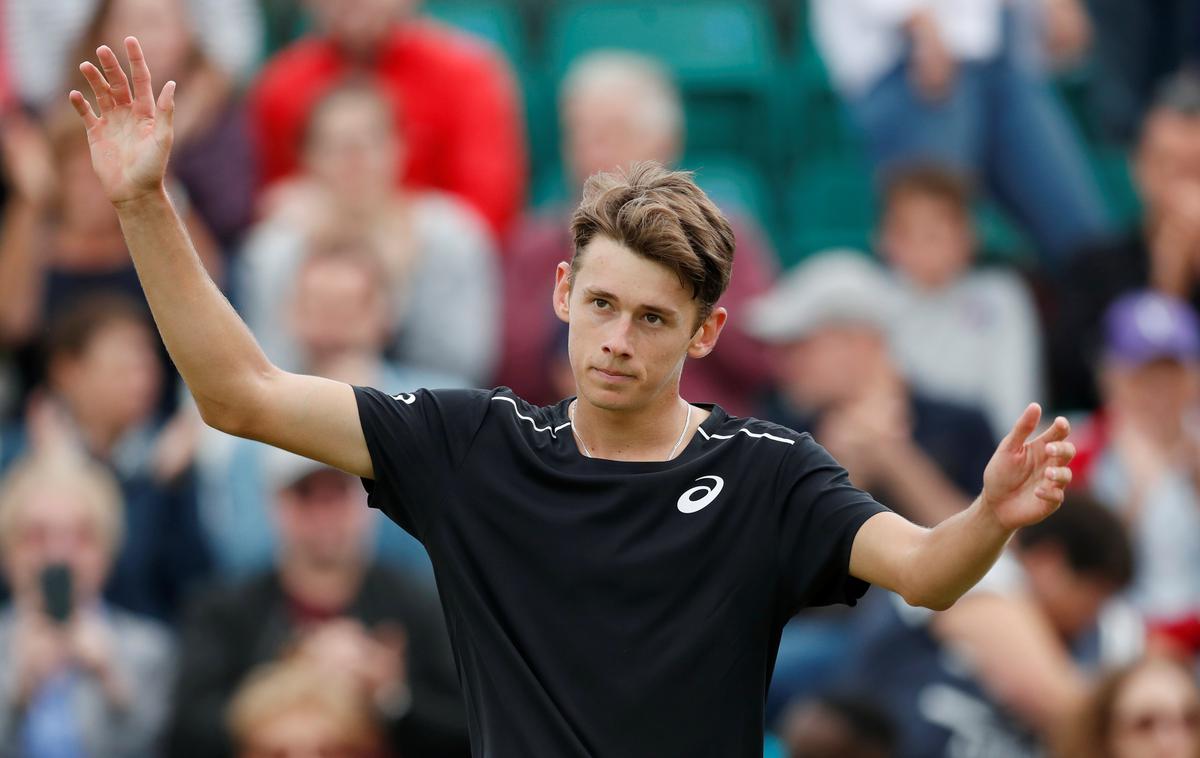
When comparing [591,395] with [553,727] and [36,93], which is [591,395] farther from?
[36,93]

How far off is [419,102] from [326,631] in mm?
3007

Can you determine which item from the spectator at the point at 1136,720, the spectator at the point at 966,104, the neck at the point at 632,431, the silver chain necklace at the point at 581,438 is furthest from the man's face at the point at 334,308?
the neck at the point at 632,431

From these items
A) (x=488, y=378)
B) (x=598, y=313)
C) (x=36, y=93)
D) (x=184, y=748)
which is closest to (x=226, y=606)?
(x=184, y=748)

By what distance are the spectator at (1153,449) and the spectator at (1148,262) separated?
412mm

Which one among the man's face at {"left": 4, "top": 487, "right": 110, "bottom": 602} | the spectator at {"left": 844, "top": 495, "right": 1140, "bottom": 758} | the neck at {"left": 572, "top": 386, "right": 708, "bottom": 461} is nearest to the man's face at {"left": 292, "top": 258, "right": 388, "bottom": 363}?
the man's face at {"left": 4, "top": 487, "right": 110, "bottom": 602}

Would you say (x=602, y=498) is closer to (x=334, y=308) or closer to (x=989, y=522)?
(x=989, y=522)

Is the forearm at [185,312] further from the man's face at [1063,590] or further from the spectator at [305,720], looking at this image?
the man's face at [1063,590]

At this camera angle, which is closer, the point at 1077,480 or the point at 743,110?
the point at 1077,480

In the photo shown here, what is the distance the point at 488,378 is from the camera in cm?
862

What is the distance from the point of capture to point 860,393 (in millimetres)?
8078

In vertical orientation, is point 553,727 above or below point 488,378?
below

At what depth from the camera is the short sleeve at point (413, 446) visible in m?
3.81

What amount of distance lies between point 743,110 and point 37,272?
3.79m

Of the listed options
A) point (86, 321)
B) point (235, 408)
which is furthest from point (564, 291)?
point (86, 321)
